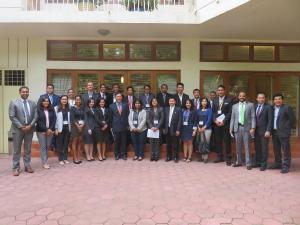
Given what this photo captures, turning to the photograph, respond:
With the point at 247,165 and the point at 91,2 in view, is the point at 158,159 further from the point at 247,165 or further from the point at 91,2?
the point at 91,2

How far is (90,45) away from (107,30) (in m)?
1.09

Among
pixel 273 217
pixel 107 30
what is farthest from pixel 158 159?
pixel 273 217

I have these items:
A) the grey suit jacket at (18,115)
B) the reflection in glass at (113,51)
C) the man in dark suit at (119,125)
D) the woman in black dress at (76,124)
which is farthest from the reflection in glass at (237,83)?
the grey suit jacket at (18,115)

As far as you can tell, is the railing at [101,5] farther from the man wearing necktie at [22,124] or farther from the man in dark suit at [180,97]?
the man wearing necktie at [22,124]

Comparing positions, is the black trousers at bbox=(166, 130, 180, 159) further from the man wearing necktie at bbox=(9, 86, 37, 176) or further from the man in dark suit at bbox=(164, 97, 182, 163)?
the man wearing necktie at bbox=(9, 86, 37, 176)

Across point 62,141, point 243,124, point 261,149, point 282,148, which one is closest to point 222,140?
point 243,124

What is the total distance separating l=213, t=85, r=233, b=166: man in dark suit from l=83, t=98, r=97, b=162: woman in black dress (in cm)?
296

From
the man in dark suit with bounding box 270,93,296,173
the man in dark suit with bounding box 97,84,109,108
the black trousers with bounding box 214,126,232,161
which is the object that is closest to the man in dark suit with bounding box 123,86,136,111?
the man in dark suit with bounding box 97,84,109,108

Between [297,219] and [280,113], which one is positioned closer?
[297,219]

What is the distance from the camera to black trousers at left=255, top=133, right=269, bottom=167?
7.54 meters

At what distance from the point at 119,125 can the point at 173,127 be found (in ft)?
4.42

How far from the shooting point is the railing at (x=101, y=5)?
8.82 meters

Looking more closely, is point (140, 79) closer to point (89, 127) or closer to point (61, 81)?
point (61, 81)

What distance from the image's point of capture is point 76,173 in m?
7.11
